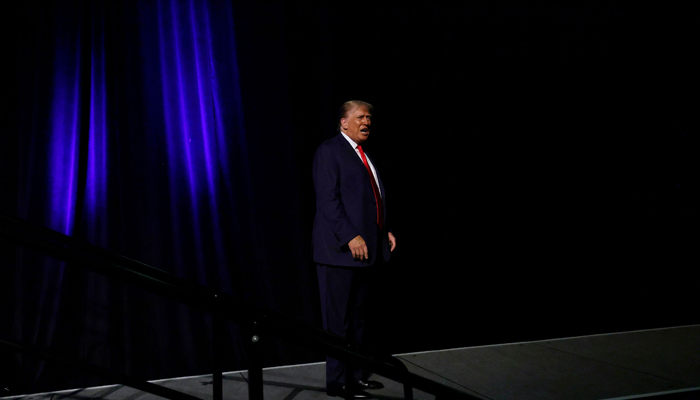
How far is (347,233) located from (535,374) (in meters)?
1.27

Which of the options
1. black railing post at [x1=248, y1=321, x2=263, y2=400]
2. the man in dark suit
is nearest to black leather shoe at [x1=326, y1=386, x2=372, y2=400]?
the man in dark suit

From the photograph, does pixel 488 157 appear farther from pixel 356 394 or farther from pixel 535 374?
pixel 356 394

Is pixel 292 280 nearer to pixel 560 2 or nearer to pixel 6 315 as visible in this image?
→ pixel 6 315

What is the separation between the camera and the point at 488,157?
3393 mm

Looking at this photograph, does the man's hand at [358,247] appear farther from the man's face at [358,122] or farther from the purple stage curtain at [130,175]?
the purple stage curtain at [130,175]

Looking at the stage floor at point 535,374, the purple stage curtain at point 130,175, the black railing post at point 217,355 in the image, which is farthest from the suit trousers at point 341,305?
the black railing post at point 217,355

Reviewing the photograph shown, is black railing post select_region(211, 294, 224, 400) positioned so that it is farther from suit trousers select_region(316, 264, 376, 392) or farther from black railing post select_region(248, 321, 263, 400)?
suit trousers select_region(316, 264, 376, 392)

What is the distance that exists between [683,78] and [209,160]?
3.49m

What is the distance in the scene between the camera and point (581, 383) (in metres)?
2.41

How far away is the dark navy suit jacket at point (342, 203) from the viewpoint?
2.31 m

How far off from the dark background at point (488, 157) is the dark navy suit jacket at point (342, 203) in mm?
564

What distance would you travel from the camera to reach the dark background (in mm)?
2926

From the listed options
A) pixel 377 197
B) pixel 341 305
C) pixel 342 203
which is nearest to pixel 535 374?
pixel 341 305

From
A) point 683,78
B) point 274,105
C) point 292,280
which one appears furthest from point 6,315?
point 683,78
